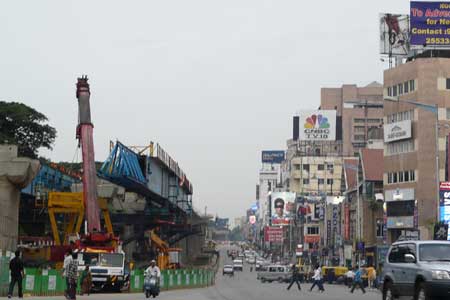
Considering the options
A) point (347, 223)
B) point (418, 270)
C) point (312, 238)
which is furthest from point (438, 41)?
point (312, 238)

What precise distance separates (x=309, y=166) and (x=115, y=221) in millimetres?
101551

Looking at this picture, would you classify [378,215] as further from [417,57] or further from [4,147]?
[4,147]

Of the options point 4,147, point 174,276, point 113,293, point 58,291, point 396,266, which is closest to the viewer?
point 396,266

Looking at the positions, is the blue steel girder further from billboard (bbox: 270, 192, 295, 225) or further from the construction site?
billboard (bbox: 270, 192, 295, 225)

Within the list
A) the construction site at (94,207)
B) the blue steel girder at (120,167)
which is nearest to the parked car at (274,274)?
the construction site at (94,207)

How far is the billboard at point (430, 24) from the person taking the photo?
80625 millimetres

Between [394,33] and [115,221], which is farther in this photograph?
[394,33]

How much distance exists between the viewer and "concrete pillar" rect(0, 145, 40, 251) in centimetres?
4638

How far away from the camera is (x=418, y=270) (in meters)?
18.9

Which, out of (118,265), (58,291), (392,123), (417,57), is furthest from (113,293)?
(417,57)

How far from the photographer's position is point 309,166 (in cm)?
17738

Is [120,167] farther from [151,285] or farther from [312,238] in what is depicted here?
[312,238]

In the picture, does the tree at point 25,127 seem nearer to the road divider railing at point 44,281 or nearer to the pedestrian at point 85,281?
the road divider railing at point 44,281

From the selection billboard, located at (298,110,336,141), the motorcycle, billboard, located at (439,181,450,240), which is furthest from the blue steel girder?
billboard, located at (298,110,336,141)
